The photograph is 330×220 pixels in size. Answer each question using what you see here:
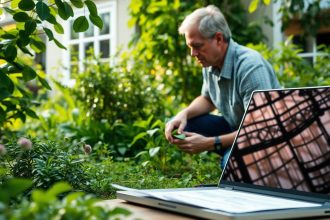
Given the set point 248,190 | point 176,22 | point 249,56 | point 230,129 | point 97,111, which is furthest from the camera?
point 176,22

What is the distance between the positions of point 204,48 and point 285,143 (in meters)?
1.83

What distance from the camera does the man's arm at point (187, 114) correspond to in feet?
11.5

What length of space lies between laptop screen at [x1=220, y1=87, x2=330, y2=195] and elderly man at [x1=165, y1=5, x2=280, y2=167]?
141 centimetres

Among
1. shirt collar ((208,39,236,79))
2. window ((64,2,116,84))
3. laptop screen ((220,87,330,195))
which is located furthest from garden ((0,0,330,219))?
window ((64,2,116,84))

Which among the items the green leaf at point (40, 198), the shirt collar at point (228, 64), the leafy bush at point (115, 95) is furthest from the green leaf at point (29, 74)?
the leafy bush at point (115, 95)

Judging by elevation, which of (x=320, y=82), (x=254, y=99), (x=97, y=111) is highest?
(x=254, y=99)

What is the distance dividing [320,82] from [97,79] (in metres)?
2.03

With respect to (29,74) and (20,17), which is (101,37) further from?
(20,17)

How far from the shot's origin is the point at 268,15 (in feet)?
29.5

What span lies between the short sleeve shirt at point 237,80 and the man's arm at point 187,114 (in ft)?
0.27

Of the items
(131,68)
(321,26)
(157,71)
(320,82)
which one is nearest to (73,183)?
(320,82)

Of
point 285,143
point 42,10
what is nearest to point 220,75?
point 42,10

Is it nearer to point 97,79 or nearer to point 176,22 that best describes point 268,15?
point 176,22

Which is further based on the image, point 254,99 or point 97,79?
point 97,79
